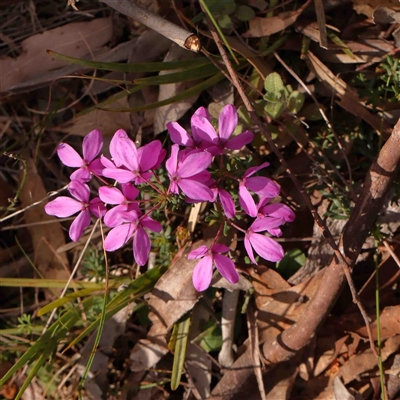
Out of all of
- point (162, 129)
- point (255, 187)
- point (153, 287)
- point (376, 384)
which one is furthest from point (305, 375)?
point (162, 129)

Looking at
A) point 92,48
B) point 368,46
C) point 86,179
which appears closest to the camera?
point 86,179

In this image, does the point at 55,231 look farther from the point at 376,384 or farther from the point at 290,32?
the point at 376,384

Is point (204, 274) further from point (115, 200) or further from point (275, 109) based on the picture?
point (275, 109)

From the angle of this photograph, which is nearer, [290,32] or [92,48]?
[290,32]

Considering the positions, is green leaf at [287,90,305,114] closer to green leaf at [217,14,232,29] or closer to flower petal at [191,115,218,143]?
green leaf at [217,14,232,29]

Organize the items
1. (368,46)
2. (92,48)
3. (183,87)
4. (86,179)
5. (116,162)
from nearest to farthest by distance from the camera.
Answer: (116,162), (86,179), (368,46), (183,87), (92,48)

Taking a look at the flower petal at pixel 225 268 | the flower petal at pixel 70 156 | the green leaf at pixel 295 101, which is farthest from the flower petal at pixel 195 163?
the green leaf at pixel 295 101

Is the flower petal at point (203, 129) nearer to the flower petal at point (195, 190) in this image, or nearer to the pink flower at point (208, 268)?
the flower petal at point (195, 190)
